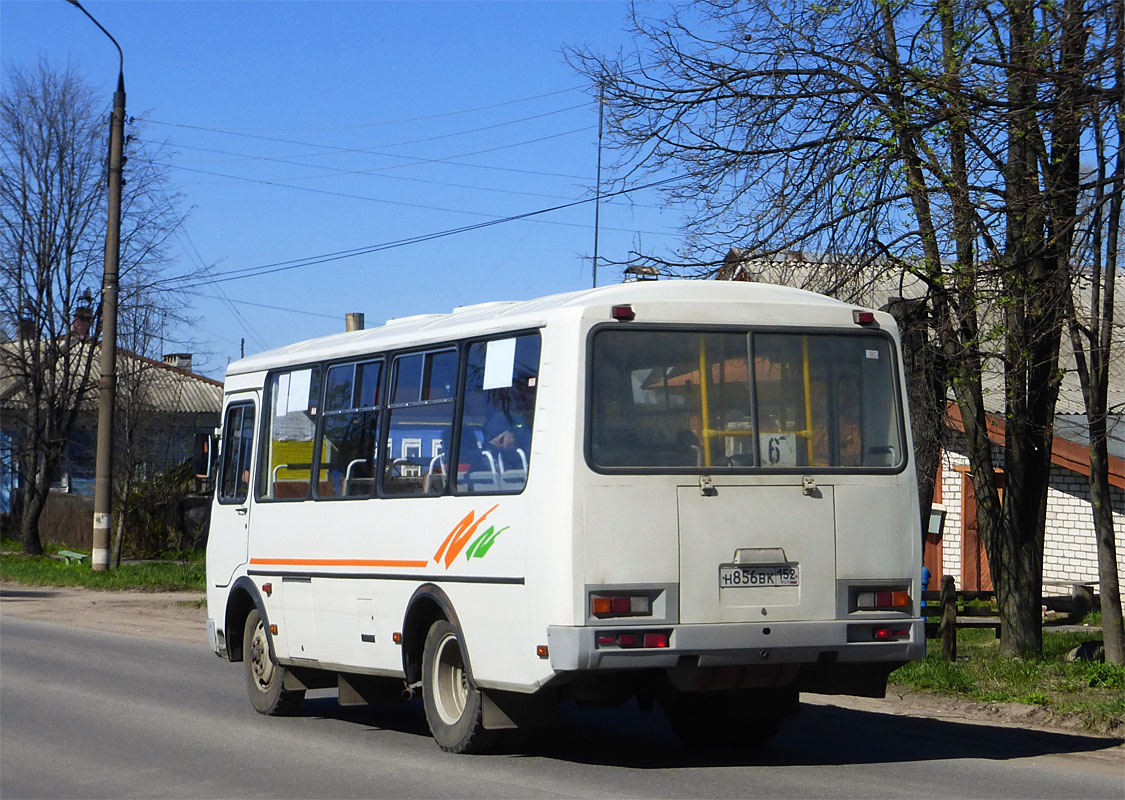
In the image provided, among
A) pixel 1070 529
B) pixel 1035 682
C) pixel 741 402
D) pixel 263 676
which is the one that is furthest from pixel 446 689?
pixel 1070 529

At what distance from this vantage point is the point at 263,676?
12.4 meters

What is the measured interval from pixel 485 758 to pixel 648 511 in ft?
Answer: 6.81

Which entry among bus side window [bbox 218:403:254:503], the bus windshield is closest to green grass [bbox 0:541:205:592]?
bus side window [bbox 218:403:254:503]

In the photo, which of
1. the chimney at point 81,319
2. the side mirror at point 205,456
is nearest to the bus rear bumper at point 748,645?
the side mirror at point 205,456

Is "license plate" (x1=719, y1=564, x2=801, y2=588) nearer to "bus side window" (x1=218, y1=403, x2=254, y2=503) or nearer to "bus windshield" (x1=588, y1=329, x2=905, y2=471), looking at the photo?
"bus windshield" (x1=588, y1=329, x2=905, y2=471)

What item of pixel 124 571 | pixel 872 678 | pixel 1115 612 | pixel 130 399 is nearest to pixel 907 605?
pixel 872 678

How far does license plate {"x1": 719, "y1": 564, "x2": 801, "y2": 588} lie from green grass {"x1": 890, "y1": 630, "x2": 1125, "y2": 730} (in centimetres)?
336

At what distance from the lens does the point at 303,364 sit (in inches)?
470

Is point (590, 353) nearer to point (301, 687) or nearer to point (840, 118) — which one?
point (301, 687)

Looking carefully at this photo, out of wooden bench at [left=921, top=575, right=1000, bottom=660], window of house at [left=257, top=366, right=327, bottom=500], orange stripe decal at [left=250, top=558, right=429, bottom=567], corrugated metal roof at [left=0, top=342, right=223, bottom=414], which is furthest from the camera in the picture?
corrugated metal roof at [left=0, top=342, right=223, bottom=414]

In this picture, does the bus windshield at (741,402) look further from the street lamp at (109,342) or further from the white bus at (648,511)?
the street lamp at (109,342)

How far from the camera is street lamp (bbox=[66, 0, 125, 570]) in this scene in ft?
93.8

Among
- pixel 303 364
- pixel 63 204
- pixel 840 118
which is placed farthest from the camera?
pixel 63 204

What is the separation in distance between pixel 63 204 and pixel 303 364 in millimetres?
29211
